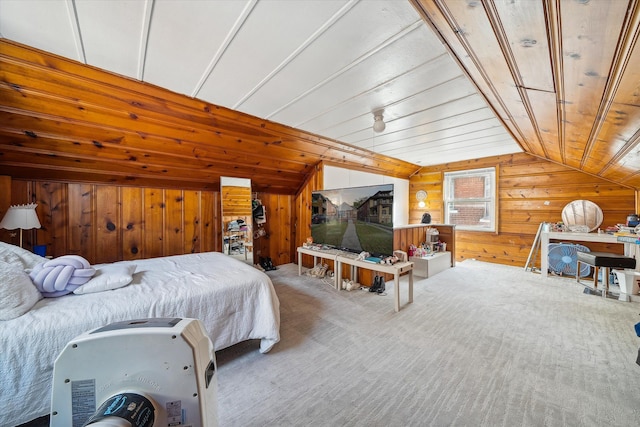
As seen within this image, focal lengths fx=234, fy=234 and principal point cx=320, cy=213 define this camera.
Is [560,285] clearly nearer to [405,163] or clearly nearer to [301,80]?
[405,163]

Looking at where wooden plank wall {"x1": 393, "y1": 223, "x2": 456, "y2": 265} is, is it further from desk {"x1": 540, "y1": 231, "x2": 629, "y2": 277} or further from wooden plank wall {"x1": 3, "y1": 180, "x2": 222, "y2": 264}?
wooden plank wall {"x1": 3, "y1": 180, "x2": 222, "y2": 264}

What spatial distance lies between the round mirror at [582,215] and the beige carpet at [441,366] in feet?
4.67

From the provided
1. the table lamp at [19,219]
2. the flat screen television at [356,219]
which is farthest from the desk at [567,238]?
the table lamp at [19,219]

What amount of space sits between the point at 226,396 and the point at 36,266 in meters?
1.51

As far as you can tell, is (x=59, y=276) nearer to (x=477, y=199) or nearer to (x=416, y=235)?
(x=416, y=235)

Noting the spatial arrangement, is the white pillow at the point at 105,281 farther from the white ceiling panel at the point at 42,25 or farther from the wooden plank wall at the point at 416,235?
the wooden plank wall at the point at 416,235

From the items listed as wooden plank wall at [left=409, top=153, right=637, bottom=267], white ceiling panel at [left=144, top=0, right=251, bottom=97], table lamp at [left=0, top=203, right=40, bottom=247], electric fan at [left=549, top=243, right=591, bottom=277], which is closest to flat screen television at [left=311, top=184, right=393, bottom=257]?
white ceiling panel at [left=144, top=0, right=251, bottom=97]

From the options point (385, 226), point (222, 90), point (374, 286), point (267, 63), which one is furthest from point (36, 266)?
point (374, 286)

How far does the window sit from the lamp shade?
254 inches

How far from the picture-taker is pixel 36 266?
1532 mm

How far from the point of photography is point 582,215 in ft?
12.5

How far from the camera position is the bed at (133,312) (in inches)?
43.6

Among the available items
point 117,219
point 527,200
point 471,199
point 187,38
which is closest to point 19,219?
point 117,219

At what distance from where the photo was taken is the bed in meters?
1.11
